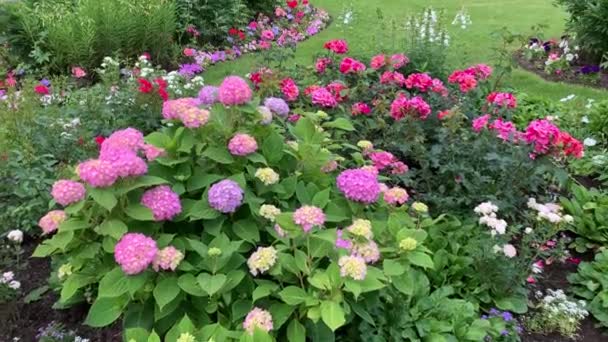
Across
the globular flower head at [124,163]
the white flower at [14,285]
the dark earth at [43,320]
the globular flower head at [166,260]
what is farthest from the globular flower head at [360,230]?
the white flower at [14,285]

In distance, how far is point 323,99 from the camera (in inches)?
158

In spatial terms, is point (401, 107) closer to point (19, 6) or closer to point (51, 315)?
point (51, 315)

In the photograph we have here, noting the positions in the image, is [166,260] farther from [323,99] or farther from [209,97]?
[323,99]

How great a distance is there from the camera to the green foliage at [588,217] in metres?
3.58

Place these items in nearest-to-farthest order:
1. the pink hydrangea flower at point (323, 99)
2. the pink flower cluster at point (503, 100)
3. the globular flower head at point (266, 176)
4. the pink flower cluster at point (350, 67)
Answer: the globular flower head at point (266, 176) → the pink hydrangea flower at point (323, 99) → the pink flower cluster at point (503, 100) → the pink flower cluster at point (350, 67)

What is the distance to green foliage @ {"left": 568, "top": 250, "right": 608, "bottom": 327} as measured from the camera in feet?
10.2

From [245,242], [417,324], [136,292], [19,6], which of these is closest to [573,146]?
[417,324]

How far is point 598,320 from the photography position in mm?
3076

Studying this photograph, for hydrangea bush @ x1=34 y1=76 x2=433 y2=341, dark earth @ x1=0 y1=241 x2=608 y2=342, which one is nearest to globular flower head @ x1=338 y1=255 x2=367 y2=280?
hydrangea bush @ x1=34 y1=76 x2=433 y2=341

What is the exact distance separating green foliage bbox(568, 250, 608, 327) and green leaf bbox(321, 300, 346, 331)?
1.79 metres

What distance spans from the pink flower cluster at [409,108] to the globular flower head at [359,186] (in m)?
1.56

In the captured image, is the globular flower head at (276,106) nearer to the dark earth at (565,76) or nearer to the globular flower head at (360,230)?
the globular flower head at (360,230)

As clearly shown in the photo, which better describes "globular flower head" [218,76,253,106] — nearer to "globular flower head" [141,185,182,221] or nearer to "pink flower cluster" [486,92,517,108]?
"globular flower head" [141,185,182,221]

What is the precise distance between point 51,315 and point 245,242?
1.19 meters
